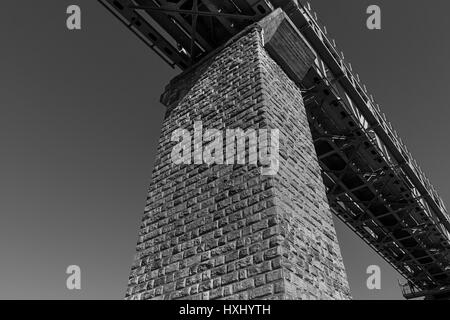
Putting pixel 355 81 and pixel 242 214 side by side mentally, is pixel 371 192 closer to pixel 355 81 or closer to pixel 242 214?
pixel 355 81

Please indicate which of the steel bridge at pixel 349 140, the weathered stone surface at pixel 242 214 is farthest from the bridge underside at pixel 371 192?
the weathered stone surface at pixel 242 214

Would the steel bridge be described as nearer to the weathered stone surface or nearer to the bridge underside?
the bridge underside

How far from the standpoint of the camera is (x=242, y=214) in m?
4.51

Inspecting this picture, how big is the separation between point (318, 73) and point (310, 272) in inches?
239

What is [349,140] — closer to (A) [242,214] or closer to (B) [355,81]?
(B) [355,81]

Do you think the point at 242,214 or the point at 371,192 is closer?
the point at 242,214

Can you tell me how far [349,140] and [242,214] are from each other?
7.64m

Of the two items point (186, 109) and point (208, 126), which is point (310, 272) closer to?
point (208, 126)

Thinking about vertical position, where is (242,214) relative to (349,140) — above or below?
below

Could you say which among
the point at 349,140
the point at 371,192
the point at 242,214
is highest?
the point at 349,140

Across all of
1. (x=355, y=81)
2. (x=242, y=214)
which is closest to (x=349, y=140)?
(x=355, y=81)

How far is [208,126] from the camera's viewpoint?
20.0ft

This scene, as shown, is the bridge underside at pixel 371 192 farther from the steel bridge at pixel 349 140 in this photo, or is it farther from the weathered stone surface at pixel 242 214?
the weathered stone surface at pixel 242 214
